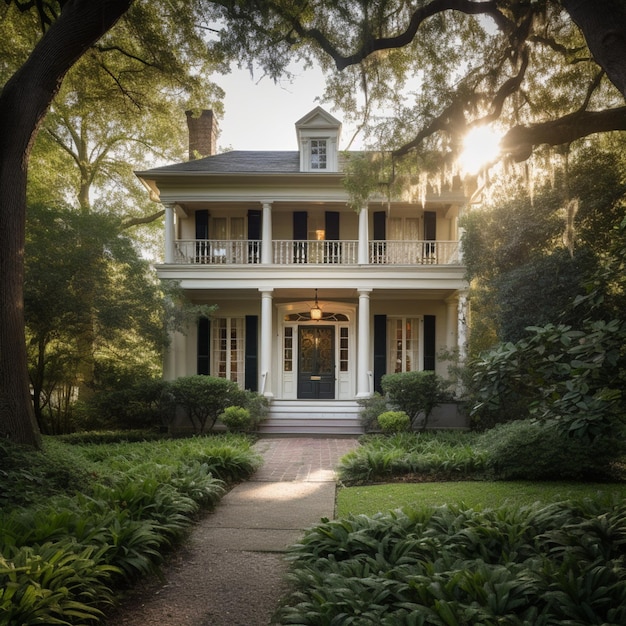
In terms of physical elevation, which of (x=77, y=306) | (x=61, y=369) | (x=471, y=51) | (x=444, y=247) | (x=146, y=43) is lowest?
(x=61, y=369)

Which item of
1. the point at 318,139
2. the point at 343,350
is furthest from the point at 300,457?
the point at 318,139

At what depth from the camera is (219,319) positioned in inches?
626

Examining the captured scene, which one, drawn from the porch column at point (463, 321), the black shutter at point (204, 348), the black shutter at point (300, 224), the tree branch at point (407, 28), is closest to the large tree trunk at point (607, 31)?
the tree branch at point (407, 28)

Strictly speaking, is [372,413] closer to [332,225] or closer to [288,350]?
[288,350]

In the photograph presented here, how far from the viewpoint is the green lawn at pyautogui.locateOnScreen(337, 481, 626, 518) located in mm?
5730

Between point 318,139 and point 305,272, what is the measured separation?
4003mm

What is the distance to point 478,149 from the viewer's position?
7.54 meters

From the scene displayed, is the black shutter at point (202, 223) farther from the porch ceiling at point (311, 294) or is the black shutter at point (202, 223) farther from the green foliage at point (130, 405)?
the green foliage at point (130, 405)

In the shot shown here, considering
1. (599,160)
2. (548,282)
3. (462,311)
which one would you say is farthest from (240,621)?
(462,311)

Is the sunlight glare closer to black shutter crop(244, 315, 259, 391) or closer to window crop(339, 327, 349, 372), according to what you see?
window crop(339, 327, 349, 372)

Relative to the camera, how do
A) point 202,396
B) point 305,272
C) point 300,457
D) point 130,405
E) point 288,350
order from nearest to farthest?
point 300,457 → point 202,396 → point 130,405 → point 305,272 → point 288,350

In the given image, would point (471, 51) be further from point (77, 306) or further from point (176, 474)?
point (77, 306)

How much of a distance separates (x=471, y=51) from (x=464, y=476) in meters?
6.05

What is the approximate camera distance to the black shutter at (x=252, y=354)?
15367 millimetres
